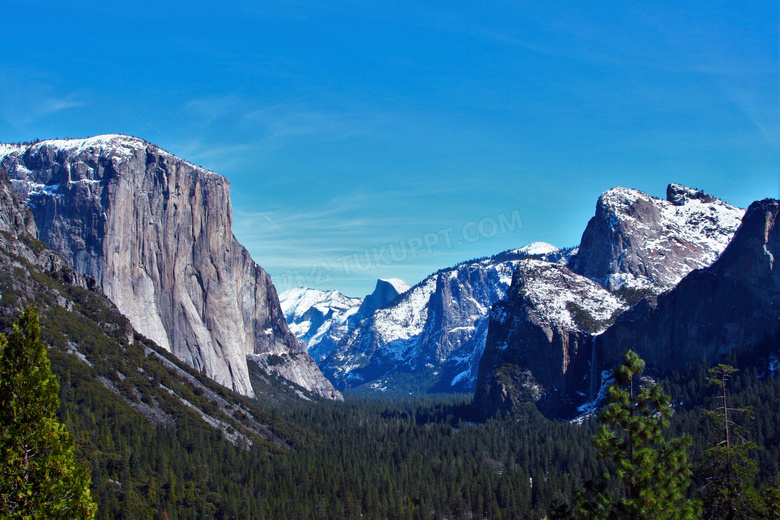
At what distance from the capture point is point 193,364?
18050cm

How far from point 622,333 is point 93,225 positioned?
147 m

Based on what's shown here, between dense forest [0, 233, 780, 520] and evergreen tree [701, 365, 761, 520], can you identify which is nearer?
evergreen tree [701, 365, 761, 520]

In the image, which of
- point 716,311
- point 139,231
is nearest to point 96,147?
point 139,231

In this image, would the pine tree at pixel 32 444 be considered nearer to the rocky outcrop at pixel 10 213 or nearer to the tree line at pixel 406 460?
the tree line at pixel 406 460

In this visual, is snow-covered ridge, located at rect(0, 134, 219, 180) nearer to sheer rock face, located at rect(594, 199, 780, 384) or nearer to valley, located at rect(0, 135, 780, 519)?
valley, located at rect(0, 135, 780, 519)

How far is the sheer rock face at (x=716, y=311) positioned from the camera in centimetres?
16388

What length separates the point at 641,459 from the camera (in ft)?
94.2

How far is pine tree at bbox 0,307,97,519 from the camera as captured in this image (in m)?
22.8

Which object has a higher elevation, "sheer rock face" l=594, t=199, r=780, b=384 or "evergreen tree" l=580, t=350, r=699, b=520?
"sheer rock face" l=594, t=199, r=780, b=384

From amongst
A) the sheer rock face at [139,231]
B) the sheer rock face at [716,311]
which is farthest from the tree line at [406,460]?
the sheer rock face at [139,231]

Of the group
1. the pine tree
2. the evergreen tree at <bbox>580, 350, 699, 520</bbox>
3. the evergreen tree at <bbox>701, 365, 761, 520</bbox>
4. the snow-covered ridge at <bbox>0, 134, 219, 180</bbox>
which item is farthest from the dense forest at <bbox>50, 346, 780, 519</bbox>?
the snow-covered ridge at <bbox>0, 134, 219, 180</bbox>

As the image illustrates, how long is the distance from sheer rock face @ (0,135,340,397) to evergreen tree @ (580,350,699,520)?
152145 mm

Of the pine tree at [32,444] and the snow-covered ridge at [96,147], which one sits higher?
the snow-covered ridge at [96,147]

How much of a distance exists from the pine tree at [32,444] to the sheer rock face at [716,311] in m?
163
